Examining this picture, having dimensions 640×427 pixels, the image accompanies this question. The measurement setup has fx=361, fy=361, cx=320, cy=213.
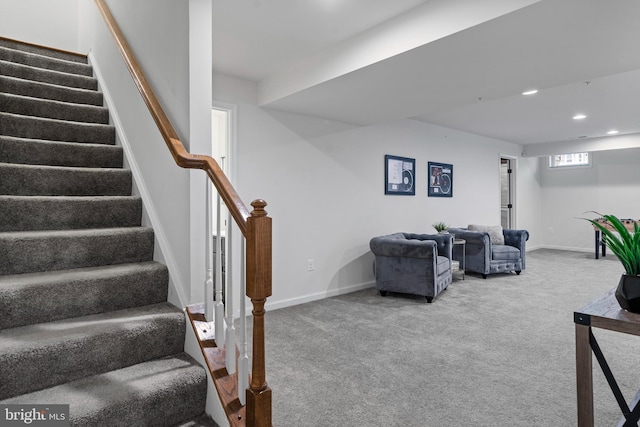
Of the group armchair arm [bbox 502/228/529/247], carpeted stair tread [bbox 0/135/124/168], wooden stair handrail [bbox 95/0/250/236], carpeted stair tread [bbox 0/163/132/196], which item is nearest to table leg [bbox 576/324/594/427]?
wooden stair handrail [bbox 95/0/250/236]

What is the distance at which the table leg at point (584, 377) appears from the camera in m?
1.47

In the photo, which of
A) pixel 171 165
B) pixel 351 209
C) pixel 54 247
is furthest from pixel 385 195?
pixel 54 247

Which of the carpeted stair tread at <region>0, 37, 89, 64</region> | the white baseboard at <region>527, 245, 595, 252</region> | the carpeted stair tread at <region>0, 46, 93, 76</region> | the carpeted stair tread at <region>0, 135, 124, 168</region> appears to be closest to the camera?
the carpeted stair tread at <region>0, 135, 124, 168</region>

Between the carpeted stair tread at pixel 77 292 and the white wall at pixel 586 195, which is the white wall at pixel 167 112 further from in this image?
the white wall at pixel 586 195

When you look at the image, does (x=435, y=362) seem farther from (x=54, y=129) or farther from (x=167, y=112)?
(x=54, y=129)

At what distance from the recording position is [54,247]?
6.18 feet

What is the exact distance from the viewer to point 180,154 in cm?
167

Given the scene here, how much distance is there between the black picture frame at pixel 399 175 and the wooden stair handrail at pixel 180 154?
3.63 metres

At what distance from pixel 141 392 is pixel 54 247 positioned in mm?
968

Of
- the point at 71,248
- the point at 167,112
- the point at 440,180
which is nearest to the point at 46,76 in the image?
the point at 167,112

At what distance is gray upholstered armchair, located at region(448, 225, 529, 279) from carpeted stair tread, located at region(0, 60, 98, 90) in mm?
5098

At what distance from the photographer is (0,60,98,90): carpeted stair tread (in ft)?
A: 9.56

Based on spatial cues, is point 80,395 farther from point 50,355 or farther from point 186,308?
point 186,308

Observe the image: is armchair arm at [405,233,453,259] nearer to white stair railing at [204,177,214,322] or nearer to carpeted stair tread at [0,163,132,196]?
white stair railing at [204,177,214,322]
